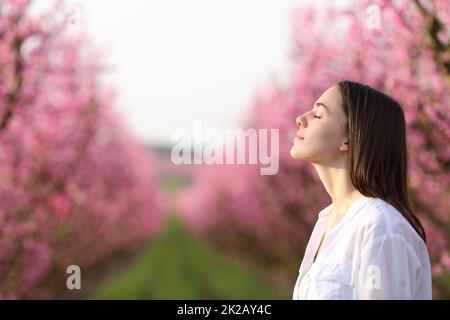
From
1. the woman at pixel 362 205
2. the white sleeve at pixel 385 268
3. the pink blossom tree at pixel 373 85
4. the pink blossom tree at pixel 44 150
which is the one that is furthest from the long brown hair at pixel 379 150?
the pink blossom tree at pixel 44 150

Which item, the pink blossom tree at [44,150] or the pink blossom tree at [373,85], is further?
the pink blossom tree at [44,150]

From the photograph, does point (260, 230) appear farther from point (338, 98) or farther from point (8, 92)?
point (338, 98)

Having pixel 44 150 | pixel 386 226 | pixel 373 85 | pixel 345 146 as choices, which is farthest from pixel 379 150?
pixel 44 150

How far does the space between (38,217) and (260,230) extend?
13.4 metres

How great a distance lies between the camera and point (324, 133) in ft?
9.80

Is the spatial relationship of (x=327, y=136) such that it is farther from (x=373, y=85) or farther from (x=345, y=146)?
(x=373, y=85)

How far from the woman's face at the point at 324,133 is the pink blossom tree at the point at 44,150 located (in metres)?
5.65

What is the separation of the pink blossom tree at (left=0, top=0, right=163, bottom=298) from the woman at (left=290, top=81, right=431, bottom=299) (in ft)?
18.7

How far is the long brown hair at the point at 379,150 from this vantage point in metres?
2.84

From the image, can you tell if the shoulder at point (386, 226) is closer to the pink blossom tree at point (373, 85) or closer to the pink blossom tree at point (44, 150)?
the pink blossom tree at point (373, 85)

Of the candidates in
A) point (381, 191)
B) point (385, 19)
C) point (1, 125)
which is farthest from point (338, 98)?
point (1, 125)

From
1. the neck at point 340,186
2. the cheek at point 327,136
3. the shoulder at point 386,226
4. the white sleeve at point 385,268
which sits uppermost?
the cheek at point 327,136

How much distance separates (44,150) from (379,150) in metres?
10.0

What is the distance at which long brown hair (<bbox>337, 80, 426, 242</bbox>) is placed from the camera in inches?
112
